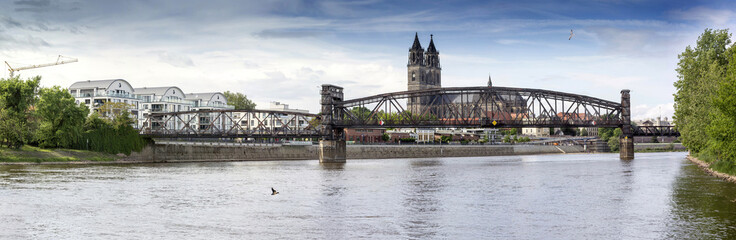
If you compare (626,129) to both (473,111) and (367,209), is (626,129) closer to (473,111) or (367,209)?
(473,111)

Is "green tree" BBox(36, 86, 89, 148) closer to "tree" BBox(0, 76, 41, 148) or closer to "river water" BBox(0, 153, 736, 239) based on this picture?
"tree" BBox(0, 76, 41, 148)

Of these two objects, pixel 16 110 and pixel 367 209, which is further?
pixel 16 110

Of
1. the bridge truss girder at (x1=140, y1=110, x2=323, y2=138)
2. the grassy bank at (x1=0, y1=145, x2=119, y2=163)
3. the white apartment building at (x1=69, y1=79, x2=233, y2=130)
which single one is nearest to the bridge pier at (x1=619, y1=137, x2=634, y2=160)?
the bridge truss girder at (x1=140, y1=110, x2=323, y2=138)

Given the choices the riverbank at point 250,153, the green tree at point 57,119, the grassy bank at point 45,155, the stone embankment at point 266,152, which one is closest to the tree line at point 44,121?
the green tree at point 57,119

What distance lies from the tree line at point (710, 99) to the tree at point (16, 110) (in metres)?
80.3

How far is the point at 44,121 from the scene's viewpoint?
9794cm

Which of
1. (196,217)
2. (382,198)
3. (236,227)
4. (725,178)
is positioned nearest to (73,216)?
(196,217)

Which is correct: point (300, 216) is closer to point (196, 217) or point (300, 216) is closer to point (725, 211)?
point (196, 217)

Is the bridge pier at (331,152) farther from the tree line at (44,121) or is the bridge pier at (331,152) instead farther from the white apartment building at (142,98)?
the white apartment building at (142,98)

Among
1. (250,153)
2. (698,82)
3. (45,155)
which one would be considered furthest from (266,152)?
(698,82)

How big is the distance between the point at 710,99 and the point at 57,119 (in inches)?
3239

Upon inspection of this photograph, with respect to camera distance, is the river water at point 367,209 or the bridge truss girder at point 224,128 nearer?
the river water at point 367,209

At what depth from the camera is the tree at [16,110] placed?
90125 mm

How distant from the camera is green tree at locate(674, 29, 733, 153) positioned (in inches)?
2726
